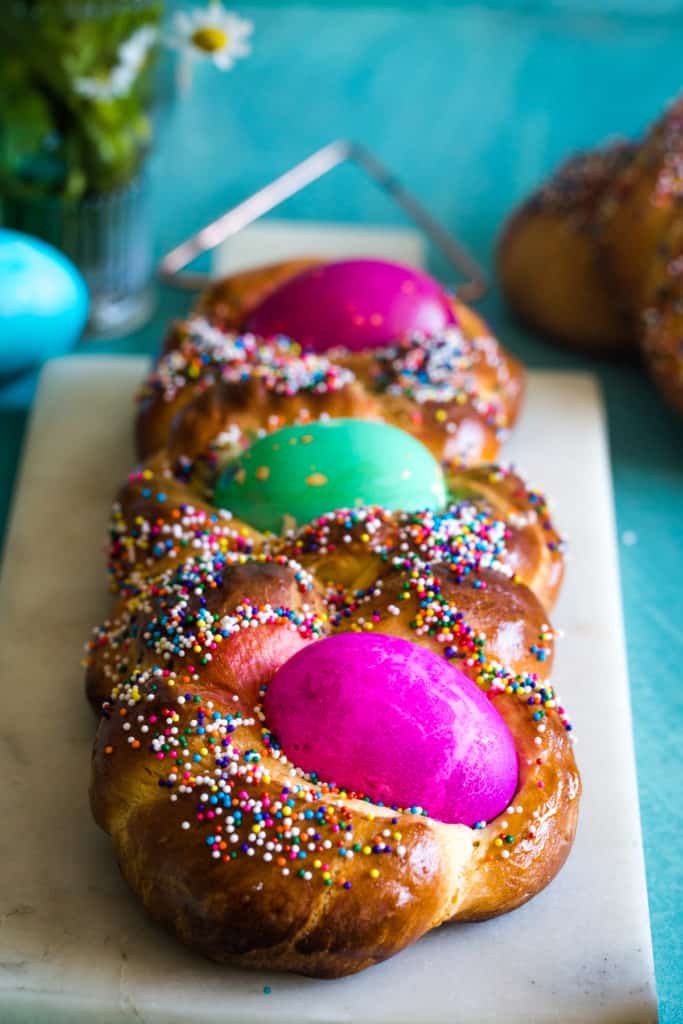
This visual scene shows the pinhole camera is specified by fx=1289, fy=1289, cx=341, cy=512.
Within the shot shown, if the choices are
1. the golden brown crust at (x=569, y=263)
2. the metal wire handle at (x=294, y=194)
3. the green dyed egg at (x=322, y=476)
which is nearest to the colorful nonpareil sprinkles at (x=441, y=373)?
the green dyed egg at (x=322, y=476)

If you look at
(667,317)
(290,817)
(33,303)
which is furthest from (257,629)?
(667,317)

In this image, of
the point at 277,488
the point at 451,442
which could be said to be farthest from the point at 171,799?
the point at 451,442

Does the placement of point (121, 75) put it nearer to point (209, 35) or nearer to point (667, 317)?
point (209, 35)

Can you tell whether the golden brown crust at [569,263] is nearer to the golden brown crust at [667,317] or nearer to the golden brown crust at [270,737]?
the golden brown crust at [667,317]

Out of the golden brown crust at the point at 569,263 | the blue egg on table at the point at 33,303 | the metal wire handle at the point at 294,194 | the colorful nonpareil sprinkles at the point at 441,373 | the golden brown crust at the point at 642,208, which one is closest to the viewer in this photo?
the colorful nonpareil sprinkles at the point at 441,373

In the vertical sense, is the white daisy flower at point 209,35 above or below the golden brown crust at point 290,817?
above
